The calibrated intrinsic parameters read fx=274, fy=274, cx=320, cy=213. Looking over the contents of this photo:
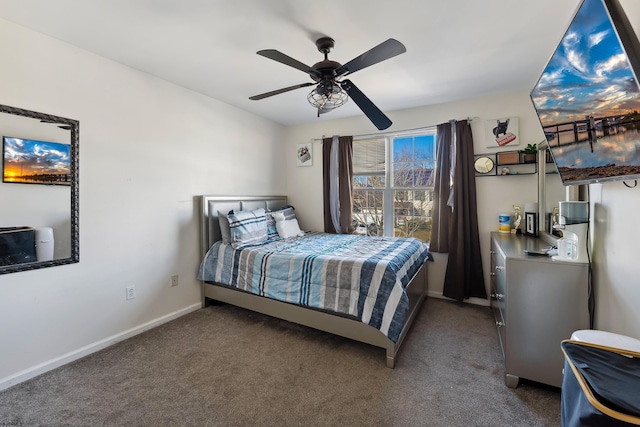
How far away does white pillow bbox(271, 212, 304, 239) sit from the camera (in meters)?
3.68

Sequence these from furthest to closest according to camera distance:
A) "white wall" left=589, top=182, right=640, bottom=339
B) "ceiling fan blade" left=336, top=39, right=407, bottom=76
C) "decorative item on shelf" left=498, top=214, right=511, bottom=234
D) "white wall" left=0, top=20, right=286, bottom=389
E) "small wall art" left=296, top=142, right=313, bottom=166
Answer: "small wall art" left=296, top=142, right=313, bottom=166, "decorative item on shelf" left=498, top=214, right=511, bottom=234, "white wall" left=0, top=20, right=286, bottom=389, "ceiling fan blade" left=336, top=39, right=407, bottom=76, "white wall" left=589, top=182, right=640, bottom=339

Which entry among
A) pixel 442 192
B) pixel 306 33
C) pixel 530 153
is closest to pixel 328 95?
pixel 306 33

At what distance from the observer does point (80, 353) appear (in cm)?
222

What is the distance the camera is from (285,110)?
12.4 feet

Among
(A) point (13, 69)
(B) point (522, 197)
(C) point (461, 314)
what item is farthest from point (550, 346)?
(A) point (13, 69)

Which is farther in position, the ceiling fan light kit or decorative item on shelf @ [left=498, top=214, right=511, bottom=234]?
decorative item on shelf @ [left=498, top=214, right=511, bottom=234]

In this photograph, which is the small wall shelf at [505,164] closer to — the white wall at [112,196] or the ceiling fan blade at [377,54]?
the ceiling fan blade at [377,54]

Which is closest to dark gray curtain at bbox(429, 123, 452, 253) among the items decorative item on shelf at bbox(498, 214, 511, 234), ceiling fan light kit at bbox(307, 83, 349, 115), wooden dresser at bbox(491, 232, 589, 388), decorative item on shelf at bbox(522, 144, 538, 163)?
decorative item on shelf at bbox(498, 214, 511, 234)

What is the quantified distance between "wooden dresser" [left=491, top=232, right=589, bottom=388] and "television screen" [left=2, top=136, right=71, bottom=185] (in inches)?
131

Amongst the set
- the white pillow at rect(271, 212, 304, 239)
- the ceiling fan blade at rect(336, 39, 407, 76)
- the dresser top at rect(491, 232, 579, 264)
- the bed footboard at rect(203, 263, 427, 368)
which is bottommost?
A: the bed footboard at rect(203, 263, 427, 368)

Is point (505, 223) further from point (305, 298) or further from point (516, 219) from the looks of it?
point (305, 298)

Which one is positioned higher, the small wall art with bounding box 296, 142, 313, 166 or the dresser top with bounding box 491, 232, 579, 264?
the small wall art with bounding box 296, 142, 313, 166

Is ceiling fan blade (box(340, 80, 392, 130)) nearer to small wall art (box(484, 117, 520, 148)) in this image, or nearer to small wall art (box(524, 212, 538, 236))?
small wall art (box(484, 117, 520, 148))

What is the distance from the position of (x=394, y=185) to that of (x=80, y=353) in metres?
3.75
